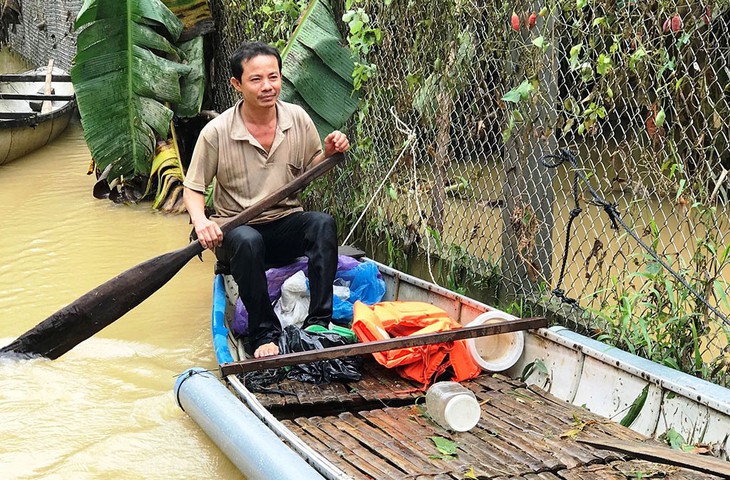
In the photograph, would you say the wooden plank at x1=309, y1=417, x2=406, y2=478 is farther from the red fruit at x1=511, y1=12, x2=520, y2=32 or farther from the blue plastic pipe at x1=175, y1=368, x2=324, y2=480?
the red fruit at x1=511, y1=12, x2=520, y2=32

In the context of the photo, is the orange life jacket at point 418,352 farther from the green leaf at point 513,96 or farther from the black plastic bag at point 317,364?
the green leaf at point 513,96

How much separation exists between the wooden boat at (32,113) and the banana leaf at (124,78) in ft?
9.80

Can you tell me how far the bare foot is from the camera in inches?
153

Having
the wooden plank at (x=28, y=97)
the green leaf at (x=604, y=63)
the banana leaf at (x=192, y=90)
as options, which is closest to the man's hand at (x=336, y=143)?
the green leaf at (x=604, y=63)

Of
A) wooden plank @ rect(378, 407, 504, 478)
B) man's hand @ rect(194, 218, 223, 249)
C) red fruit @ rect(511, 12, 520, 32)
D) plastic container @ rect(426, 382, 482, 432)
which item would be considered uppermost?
red fruit @ rect(511, 12, 520, 32)

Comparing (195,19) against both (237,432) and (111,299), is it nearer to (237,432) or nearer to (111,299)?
(111,299)

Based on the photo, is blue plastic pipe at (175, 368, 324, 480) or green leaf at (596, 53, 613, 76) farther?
green leaf at (596, 53, 613, 76)

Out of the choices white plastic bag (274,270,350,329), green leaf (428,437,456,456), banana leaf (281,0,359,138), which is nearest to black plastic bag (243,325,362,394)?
white plastic bag (274,270,350,329)

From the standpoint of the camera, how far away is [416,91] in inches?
212

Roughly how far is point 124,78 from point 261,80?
3679 mm

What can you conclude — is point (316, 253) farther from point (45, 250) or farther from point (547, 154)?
point (45, 250)

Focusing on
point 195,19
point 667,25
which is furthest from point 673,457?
point 195,19

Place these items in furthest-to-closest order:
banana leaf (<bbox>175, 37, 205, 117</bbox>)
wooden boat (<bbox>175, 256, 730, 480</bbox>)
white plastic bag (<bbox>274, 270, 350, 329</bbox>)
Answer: banana leaf (<bbox>175, 37, 205, 117</bbox>), white plastic bag (<bbox>274, 270, 350, 329</bbox>), wooden boat (<bbox>175, 256, 730, 480</bbox>)

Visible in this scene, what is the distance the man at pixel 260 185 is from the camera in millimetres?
4059
